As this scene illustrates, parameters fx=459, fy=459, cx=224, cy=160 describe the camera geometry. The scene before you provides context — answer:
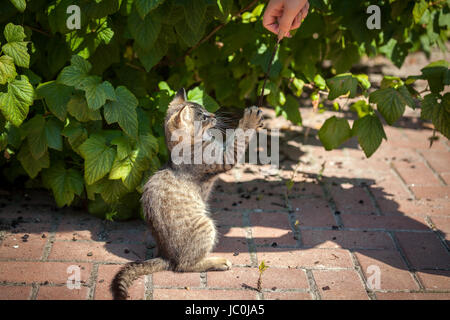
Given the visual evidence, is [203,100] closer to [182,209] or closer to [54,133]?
[182,209]

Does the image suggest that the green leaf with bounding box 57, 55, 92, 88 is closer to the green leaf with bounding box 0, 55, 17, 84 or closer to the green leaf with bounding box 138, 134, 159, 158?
the green leaf with bounding box 0, 55, 17, 84

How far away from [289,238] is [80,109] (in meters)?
1.86

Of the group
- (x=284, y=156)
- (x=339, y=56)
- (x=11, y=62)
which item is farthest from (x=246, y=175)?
(x=11, y=62)

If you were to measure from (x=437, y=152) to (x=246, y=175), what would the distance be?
2.26 m

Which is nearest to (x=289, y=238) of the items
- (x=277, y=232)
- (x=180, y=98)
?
(x=277, y=232)

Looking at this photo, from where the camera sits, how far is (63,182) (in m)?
3.57

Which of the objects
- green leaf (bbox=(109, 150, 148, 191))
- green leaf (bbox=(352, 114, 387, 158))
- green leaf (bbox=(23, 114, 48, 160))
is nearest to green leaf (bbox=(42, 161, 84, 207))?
green leaf (bbox=(23, 114, 48, 160))

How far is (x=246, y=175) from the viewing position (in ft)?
15.5

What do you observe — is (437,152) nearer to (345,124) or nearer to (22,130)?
(345,124)

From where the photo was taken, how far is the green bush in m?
3.13

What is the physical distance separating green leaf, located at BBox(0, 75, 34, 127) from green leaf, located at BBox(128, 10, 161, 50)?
2.66ft

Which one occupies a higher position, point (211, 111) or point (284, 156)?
point (211, 111)

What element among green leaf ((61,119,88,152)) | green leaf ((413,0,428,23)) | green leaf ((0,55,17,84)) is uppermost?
green leaf ((413,0,428,23))
